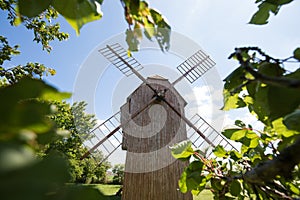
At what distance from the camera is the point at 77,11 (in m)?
0.43

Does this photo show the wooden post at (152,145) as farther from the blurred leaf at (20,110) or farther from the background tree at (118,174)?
the background tree at (118,174)

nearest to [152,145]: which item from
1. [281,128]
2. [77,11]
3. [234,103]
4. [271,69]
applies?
[234,103]

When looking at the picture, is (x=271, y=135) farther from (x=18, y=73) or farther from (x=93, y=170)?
(x=93, y=170)

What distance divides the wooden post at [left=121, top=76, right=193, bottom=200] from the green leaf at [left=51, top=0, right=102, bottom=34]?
6.93m

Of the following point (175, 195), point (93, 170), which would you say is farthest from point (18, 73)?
point (93, 170)

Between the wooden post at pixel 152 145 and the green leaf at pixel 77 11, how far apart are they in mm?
6931

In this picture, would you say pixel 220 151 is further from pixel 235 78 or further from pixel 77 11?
pixel 77 11

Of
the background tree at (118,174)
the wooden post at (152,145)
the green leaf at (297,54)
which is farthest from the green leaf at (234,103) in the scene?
the background tree at (118,174)

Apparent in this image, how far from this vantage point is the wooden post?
7.39 m

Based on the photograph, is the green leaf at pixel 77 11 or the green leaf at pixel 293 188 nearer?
the green leaf at pixel 77 11

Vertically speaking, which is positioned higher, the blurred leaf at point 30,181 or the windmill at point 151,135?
the windmill at point 151,135

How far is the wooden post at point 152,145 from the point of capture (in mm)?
7387

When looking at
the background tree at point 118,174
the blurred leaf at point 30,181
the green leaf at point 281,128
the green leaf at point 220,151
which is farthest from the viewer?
the background tree at point 118,174

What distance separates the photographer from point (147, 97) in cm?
980
